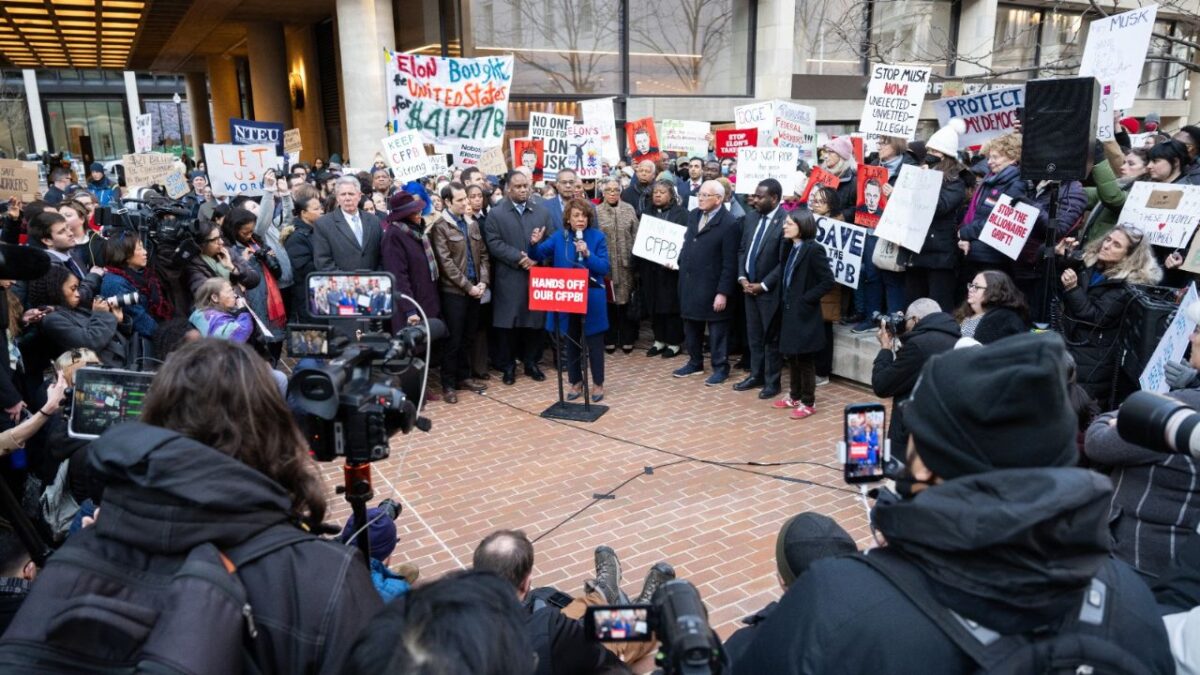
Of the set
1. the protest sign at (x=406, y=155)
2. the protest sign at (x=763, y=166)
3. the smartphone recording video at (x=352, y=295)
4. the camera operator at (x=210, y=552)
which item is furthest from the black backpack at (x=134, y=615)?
the protest sign at (x=406, y=155)

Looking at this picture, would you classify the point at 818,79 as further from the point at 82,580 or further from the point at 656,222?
the point at 82,580

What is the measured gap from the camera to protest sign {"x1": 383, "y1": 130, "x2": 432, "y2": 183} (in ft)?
34.0

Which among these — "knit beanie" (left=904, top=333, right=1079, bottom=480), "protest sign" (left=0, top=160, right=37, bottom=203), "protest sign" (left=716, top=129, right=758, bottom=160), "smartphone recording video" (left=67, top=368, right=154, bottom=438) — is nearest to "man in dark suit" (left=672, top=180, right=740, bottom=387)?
"protest sign" (left=716, top=129, right=758, bottom=160)

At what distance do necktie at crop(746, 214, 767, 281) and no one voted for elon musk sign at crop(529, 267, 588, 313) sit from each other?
1.67 metres

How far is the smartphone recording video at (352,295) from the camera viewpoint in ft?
11.7

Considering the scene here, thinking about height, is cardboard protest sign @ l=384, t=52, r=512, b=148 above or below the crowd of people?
above

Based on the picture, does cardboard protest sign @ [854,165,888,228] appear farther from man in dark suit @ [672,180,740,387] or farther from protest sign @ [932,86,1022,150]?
man in dark suit @ [672,180,740,387]

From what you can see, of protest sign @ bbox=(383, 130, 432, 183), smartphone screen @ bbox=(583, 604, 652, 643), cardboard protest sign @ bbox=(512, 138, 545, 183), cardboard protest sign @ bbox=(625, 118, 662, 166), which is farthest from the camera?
cardboard protest sign @ bbox=(512, 138, 545, 183)

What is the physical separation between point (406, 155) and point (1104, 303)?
7998 millimetres

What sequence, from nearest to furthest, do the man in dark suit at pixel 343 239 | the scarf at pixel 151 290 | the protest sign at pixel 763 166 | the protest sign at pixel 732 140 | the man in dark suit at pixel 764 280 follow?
1. the scarf at pixel 151 290
2. the man in dark suit at pixel 343 239
3. the man in dark suit at pixel 764 280
4. the protest sign at pixel 763 166
5. the protest sign at pixel 732 140

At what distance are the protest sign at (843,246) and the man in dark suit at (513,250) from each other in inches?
113

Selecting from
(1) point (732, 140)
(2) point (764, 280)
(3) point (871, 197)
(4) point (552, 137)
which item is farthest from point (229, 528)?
(1) point (732, 140)

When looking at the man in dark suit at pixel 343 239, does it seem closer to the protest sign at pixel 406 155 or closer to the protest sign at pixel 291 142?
the protest sign at pixel 406 155

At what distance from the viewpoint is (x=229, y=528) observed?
1683 millimetres
